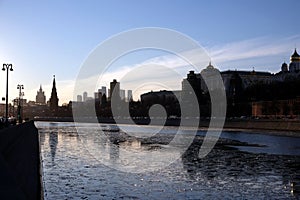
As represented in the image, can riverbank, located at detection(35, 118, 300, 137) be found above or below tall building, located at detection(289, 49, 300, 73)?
below

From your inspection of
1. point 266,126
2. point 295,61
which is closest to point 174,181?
point 266,126

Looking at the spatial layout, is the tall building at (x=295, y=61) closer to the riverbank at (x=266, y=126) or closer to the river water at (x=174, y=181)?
the riverbank at (x=266, y=126)

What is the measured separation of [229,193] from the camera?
1243 cm

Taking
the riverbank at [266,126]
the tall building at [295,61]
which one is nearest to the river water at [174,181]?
the riverbank at [266,126]

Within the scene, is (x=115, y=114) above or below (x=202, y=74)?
below

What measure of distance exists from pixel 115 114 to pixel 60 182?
6128 inches

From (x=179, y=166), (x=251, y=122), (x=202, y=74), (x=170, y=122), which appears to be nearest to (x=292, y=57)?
(x=202, y=74)

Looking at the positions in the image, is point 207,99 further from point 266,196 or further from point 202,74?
point 266,196

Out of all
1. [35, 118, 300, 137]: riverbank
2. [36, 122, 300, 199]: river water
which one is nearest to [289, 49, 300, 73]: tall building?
[35, 118, 300, 137]: riverbank

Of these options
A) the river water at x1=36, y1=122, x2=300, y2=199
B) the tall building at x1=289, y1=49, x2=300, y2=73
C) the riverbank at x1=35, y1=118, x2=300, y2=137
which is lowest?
the river water at x1=36, y1=122, x2=300, y2=199

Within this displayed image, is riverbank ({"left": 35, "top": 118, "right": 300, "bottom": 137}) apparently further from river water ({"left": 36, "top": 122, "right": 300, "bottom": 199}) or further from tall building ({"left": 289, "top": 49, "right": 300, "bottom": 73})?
tall building ({"left": 289, "top": 49, "right": 300, "bottom": 73})

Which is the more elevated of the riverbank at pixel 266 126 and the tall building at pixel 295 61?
the tall building at pixel 295 61

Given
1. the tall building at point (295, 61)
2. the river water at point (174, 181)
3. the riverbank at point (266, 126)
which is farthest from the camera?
the tall building at point (295, 61)

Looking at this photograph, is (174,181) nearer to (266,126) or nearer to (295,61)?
(266,126)
